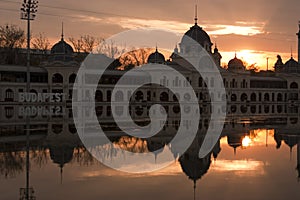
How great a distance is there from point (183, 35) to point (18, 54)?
1214 inches

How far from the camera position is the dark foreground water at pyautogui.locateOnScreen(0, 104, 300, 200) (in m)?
11.9

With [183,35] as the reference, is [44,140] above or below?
below

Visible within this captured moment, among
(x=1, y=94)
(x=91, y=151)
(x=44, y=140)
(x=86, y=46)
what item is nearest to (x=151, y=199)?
(x=91, y=151)

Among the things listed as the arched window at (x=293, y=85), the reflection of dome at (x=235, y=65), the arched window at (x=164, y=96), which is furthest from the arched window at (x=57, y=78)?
the arched window at (x=293, y=85)

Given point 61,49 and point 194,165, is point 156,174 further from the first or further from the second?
point 61,49

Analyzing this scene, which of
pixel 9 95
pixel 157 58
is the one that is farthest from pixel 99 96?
pixel 157 58

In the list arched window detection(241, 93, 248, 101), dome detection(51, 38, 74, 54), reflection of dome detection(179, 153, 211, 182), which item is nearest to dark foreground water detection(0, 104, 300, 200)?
reflection of dome detection(179, 153, 211, 182)

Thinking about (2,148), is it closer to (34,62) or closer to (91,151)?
(91,151)

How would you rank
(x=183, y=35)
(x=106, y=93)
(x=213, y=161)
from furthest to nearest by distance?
(x=183, y=35)
(x=106, y=93)
(x=213, y=161)

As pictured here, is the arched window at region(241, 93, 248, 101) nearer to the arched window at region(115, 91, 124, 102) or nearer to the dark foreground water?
the arched window at region(115, 91, 124, 102)

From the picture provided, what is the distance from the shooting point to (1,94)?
224 ft

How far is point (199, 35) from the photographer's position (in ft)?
296

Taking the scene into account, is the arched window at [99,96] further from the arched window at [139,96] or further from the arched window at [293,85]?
the arched window at [293,85]

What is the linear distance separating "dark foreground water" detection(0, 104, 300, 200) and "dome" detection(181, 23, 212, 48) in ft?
226
